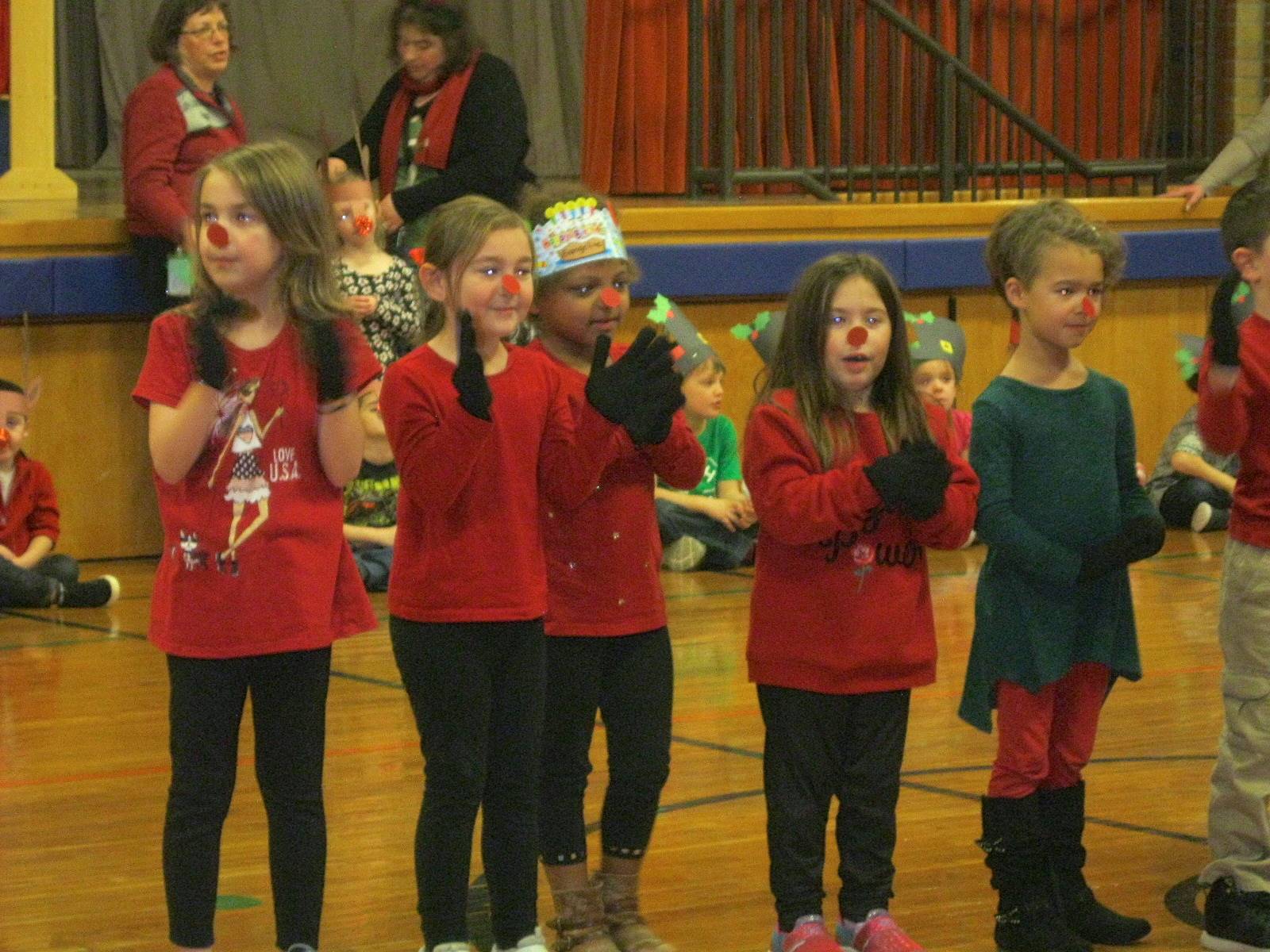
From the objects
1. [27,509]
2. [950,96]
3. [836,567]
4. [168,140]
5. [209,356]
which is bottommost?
[27,509]

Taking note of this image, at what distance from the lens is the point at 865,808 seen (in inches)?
129

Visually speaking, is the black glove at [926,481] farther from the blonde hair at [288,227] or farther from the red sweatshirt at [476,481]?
the blonde hair at [288,227]

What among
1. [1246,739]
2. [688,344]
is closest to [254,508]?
[1246,739]

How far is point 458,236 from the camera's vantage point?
326 cm

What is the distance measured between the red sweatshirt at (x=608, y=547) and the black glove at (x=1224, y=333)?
0.85 meters

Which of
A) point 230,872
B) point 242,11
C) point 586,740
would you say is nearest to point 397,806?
point 230,872

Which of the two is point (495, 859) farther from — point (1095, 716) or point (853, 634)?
point (1095, 716)

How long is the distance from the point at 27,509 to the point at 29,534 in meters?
0.08

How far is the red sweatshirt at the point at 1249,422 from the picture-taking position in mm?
3422

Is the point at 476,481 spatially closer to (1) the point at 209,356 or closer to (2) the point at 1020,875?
(1) the point at 209,356

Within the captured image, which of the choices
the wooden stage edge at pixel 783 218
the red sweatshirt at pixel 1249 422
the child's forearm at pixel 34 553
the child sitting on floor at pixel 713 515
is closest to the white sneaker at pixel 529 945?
the red sweatshirt at pixel 1249 422

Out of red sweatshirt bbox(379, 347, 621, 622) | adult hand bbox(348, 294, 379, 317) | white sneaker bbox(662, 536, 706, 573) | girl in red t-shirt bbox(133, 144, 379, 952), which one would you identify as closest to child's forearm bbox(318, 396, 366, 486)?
girl in red t-shirt bbox(133, 144, 379, 952)

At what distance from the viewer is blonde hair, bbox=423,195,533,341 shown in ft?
10.7

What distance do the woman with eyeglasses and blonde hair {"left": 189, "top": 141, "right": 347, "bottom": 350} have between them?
11.6 ft
